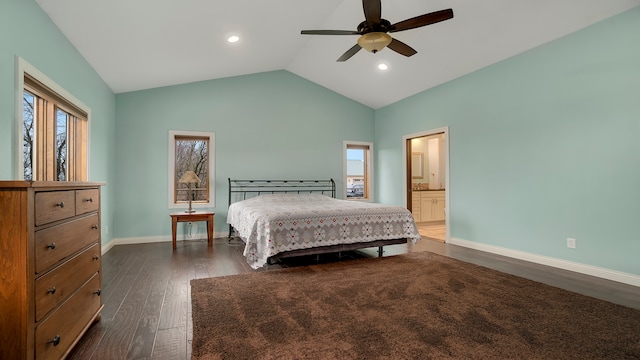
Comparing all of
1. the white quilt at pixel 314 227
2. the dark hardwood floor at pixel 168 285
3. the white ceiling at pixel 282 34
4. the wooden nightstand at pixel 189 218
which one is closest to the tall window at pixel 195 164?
the wooden nightstand at pixel 189 218

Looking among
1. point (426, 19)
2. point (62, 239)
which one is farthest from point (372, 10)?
point (62, 239)

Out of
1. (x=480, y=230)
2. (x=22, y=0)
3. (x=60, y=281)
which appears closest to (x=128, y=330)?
(x=60, y=281)

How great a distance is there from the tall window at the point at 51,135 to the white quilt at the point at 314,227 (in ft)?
6.79

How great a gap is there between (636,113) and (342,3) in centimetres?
333

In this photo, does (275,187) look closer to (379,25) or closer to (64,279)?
(379,25)

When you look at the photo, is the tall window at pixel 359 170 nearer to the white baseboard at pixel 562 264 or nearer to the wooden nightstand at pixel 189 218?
the white baseboard at pixel 562 264

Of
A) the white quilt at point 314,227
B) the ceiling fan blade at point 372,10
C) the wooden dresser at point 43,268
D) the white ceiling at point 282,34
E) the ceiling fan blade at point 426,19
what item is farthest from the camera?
the white quilt at point 314,227

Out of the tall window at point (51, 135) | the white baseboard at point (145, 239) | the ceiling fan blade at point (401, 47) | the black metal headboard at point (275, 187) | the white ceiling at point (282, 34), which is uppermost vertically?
the white ceiling at point (282, 34)

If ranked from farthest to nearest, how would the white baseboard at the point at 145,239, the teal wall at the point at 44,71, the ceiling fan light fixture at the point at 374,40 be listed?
the white baseboard at the point at 145,239 → the ceiling fan light fixture at the point at 374,40 → the teal wall at the point at 44,71

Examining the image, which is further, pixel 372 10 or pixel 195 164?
pixel 195 164

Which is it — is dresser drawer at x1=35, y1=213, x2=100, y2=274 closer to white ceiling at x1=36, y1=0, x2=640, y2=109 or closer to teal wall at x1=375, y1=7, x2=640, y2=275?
white ceiling at x1=36, y1=0, x2=640, y2=109

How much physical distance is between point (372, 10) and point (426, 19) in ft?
1.85

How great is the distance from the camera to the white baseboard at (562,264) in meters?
3.10

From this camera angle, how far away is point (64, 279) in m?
1.69
